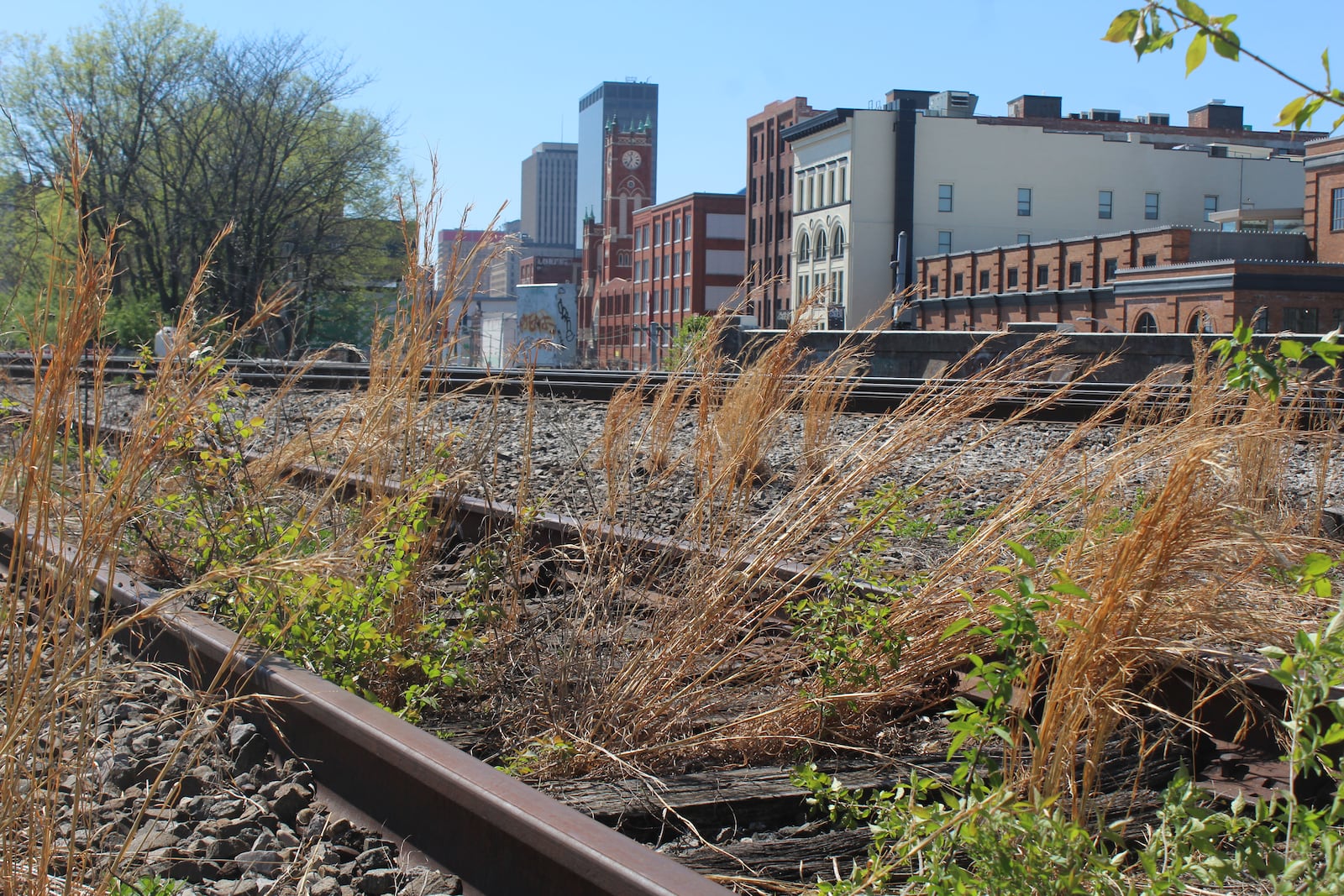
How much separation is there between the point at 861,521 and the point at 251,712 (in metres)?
1.89

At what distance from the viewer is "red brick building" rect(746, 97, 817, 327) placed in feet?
271

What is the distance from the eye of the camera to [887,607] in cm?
348

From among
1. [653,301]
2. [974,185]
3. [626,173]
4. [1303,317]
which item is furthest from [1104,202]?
[626,173]

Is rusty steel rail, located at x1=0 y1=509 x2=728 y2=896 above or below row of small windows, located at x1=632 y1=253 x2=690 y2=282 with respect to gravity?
below

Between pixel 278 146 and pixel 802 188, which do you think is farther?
pixel 802 188

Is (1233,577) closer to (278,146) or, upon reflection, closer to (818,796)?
(818,796)

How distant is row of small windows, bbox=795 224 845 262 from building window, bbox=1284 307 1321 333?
3134cm

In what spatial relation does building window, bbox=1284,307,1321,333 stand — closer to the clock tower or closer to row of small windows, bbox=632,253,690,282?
row of small windows, bbox=632,253,690,282

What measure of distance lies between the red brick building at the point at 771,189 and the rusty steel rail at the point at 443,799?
3036 inches

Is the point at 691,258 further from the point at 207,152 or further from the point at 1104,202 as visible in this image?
the point at 207,152

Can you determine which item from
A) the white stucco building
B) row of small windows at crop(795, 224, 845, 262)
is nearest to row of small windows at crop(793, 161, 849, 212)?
the white stucco building

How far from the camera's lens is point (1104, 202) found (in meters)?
75.9

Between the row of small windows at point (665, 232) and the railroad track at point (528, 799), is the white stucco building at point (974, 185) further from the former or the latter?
the railroad track at point (528, 799)

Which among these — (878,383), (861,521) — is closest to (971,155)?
(878,383)
